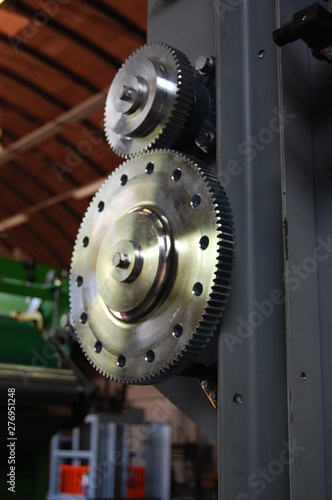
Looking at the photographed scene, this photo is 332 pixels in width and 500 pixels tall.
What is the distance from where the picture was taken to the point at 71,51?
553 cm

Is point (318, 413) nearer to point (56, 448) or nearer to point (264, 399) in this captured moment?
point (264, 399)

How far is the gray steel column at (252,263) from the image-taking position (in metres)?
0.73

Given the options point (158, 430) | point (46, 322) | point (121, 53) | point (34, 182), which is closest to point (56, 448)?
point (158, 430)

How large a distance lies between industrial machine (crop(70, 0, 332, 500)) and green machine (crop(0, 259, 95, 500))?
12.3 inches

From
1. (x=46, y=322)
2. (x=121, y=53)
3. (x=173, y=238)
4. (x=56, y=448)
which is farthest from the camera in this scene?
(x=121, y=53)

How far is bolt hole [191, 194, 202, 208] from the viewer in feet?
2.68

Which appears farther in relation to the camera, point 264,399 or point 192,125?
point 192,125

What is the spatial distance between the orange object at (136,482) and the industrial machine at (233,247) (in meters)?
4.27

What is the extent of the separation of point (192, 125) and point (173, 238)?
0.20 meters

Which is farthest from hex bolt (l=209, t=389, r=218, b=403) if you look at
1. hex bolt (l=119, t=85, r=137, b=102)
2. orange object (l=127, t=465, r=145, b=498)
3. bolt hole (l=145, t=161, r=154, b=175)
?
orange object (l=127, t=465, r=145, b=498)

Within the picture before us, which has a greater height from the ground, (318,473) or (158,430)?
(158,430)

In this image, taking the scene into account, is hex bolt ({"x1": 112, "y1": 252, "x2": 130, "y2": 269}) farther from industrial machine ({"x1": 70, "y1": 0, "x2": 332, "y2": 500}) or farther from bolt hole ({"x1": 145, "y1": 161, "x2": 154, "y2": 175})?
bolt hole ({"x1": 145, "y1": 161, "x2": 154, "y2": 175})

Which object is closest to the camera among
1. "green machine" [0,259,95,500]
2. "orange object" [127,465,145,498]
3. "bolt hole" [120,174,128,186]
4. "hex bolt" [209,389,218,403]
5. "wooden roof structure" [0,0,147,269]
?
"hex bolt" [209,389,218,403]

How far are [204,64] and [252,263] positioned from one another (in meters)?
0.34
